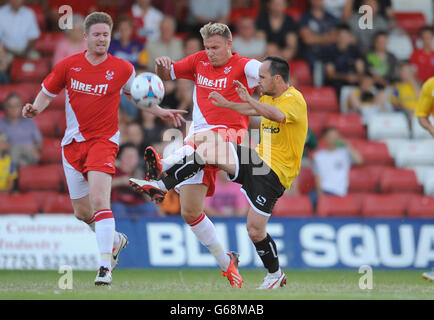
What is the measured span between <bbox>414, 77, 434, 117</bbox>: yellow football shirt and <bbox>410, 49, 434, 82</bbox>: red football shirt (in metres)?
6.08

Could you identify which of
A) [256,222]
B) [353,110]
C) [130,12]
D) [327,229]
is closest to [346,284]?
[256,222]

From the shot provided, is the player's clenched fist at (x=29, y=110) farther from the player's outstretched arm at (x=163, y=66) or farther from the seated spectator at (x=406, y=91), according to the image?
the seated spectator at (x=406, y=91)

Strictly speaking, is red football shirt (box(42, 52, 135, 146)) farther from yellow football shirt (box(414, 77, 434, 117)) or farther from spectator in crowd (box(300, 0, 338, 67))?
spectator in crowd (box(300, 0, 338, 67))

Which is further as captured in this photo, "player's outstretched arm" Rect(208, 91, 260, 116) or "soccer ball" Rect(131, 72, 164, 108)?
"soccer ball" Rect(131, 72, 164, 108)

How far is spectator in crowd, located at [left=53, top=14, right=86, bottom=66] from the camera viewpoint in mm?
14641

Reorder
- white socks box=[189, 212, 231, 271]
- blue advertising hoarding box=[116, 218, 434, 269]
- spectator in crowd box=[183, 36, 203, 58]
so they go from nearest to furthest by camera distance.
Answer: white socks box=[189, 212, 231, 271] → blue advertising hoarding box=[116, 218, 434, 269] → spectator in crowd box=[183, 36, 203, 58]

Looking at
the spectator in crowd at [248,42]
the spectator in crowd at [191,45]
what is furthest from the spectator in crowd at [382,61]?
the spectator in crowd at [191,45]

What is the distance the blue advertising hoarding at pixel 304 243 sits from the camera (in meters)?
12.6

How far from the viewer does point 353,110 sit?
51.3ft

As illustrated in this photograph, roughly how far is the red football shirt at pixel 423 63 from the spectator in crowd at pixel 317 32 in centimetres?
174

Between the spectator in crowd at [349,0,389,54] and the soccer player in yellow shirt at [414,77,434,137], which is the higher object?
the spectator in crowd at [349,0,389,54]

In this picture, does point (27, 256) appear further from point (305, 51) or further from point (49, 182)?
point (305, 51)

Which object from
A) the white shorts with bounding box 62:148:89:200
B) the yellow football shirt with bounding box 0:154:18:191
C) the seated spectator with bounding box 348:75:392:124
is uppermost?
the seated spectator with bounding box 348:75:392:124

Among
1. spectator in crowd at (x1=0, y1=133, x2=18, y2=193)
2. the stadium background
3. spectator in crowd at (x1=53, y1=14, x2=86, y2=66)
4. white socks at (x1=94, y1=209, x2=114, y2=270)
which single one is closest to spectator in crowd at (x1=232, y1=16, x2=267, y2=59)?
the stadium background
